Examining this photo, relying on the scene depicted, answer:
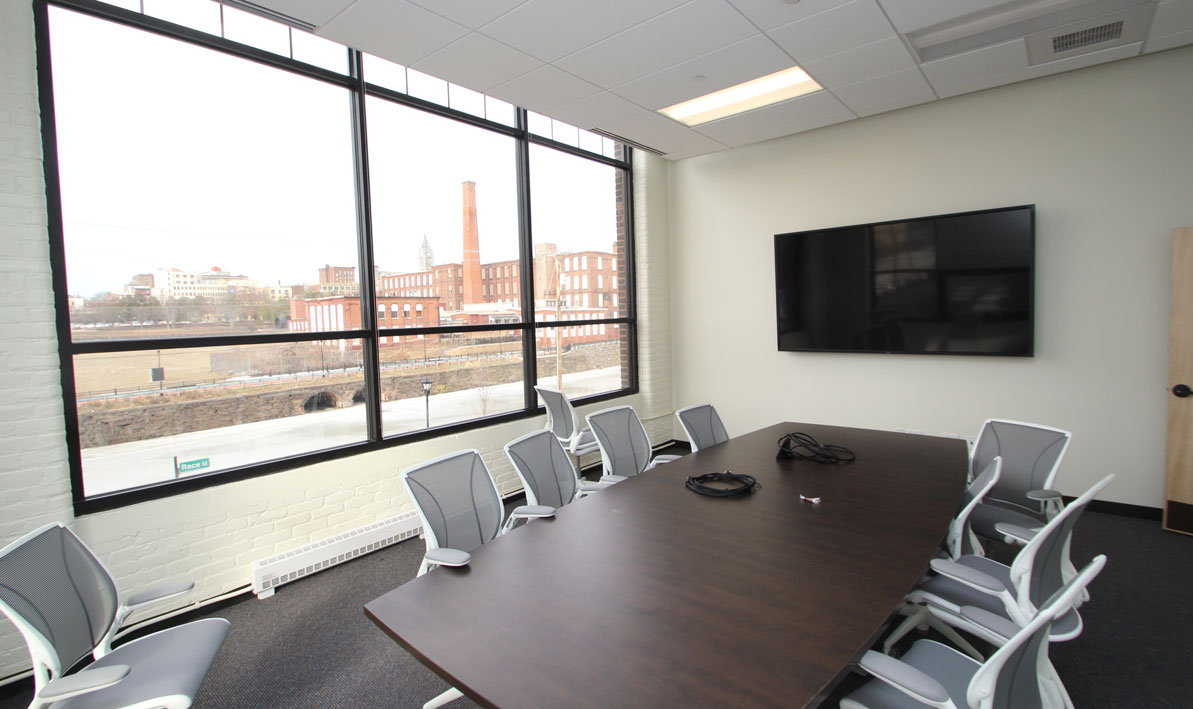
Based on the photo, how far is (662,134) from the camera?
16.4 ft

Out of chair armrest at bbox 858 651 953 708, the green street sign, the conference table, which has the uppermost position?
the green street sign

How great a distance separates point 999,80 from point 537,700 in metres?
5.07

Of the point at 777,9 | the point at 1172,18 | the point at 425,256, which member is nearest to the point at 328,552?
the point at 425,256

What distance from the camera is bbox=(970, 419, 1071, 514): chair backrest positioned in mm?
2977

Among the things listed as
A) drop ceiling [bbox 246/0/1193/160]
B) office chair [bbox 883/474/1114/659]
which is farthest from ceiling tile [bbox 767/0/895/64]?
office chair [bbox 883/474/1114/659]

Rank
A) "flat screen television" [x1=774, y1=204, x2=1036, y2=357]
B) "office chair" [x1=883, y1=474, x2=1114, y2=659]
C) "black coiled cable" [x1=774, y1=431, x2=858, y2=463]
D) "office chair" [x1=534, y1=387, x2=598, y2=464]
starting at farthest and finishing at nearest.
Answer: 1. "office chair" [x1=534, y1=387, x2=598, y2=464]
2. "flat screen television" [x1=774, y1=204, x2=1036, y2=357]
3. "black coiled cable" [x1=774, y1=431, x2=858, y2=463]
4. "office chair" [x1=883, y1=474, x2=1114, y2=659]

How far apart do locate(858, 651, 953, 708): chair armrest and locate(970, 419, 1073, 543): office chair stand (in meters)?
1.84

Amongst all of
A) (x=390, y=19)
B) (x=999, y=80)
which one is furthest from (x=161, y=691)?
(x=999, y=80)

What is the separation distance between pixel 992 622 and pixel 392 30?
3.77 metres

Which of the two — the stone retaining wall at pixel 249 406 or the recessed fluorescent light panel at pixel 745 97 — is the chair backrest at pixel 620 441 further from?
the recessed fluorescent light panel at pixel 745 97

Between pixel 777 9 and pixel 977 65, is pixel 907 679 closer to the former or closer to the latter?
pixel 777 9

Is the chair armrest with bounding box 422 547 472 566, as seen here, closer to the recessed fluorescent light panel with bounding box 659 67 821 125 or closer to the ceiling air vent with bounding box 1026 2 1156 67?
the recessed fluorescent light panel with bounding box 659 67 821 125

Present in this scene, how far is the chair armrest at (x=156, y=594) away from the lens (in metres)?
2.01

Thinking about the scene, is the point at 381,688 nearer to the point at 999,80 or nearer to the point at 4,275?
the point at 4,275
